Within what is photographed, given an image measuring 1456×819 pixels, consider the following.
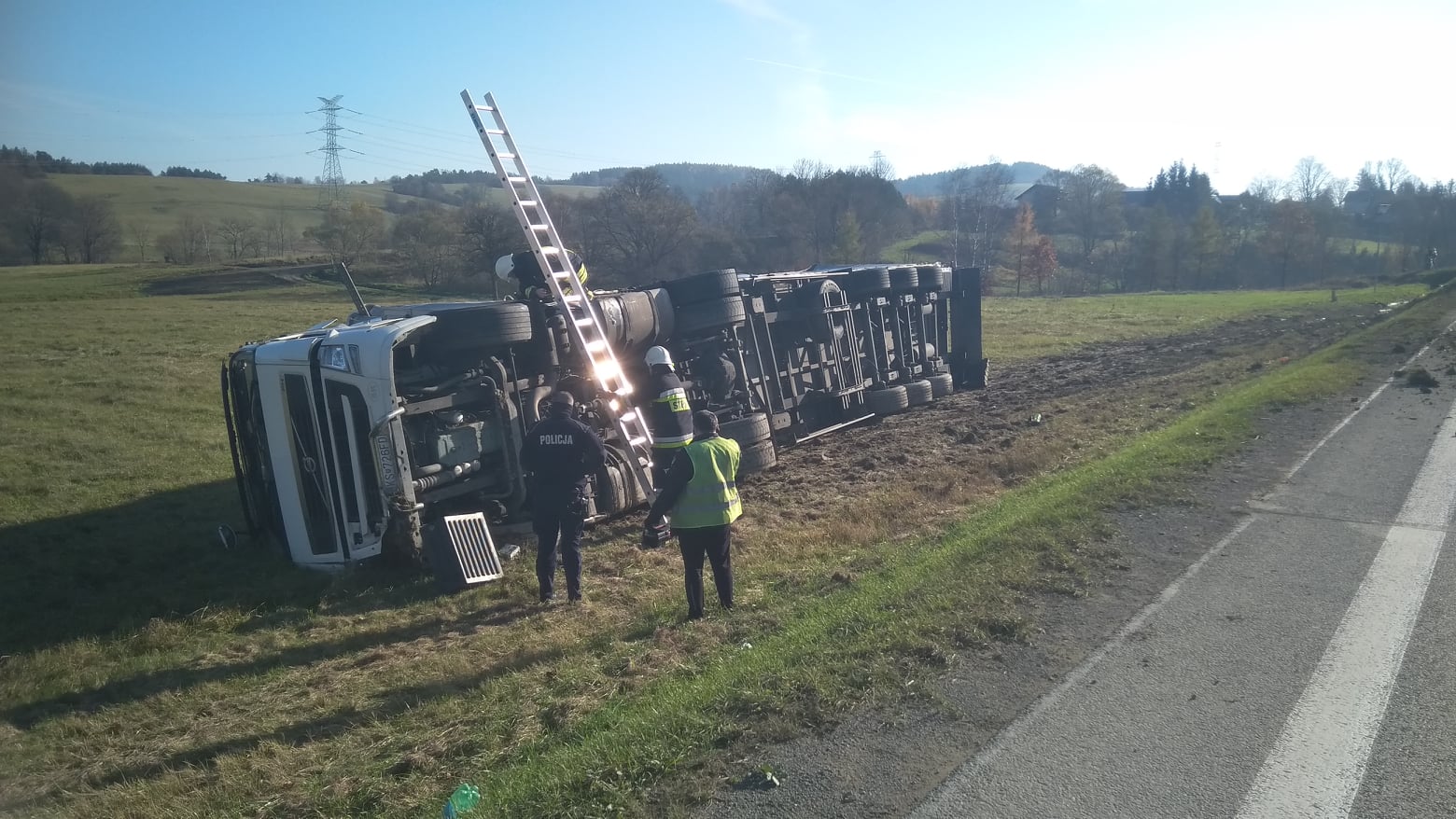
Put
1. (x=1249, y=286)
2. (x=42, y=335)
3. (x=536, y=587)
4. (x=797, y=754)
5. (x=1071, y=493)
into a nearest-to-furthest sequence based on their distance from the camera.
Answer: (x=797, y=754) < (x=536, y=587) < (x=1071, y=493) < (x=42, y=335) < (x=1249, y=286)

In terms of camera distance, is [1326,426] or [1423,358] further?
[1423,358]

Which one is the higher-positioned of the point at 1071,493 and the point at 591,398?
the point at 591,398

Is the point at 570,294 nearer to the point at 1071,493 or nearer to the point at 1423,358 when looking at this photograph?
the point at 1071,493

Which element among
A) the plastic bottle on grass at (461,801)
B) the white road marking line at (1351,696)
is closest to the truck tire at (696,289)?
the white road marking line at (1351,696)

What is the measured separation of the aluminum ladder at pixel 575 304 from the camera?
9.56 meters

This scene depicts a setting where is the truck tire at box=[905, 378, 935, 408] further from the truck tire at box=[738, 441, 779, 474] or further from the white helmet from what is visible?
the white helmet

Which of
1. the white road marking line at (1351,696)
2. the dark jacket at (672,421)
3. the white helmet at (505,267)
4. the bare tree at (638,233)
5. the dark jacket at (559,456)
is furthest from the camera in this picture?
the bare tree at (638,233)

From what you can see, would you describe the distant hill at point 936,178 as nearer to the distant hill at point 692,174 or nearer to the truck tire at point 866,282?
the distant hill at point 692,174

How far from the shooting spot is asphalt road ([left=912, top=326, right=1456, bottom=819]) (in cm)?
367

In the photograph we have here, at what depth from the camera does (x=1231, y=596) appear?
5859mm

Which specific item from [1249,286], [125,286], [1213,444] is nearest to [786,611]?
[1213,444]

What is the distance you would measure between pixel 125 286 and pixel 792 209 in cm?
2391

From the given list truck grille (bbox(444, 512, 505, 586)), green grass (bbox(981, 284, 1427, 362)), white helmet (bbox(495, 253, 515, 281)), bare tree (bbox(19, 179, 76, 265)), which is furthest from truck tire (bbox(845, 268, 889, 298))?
bare tree (bbox(19, 179, 76, 265))

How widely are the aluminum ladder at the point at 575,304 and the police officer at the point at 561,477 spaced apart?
2.11 m
